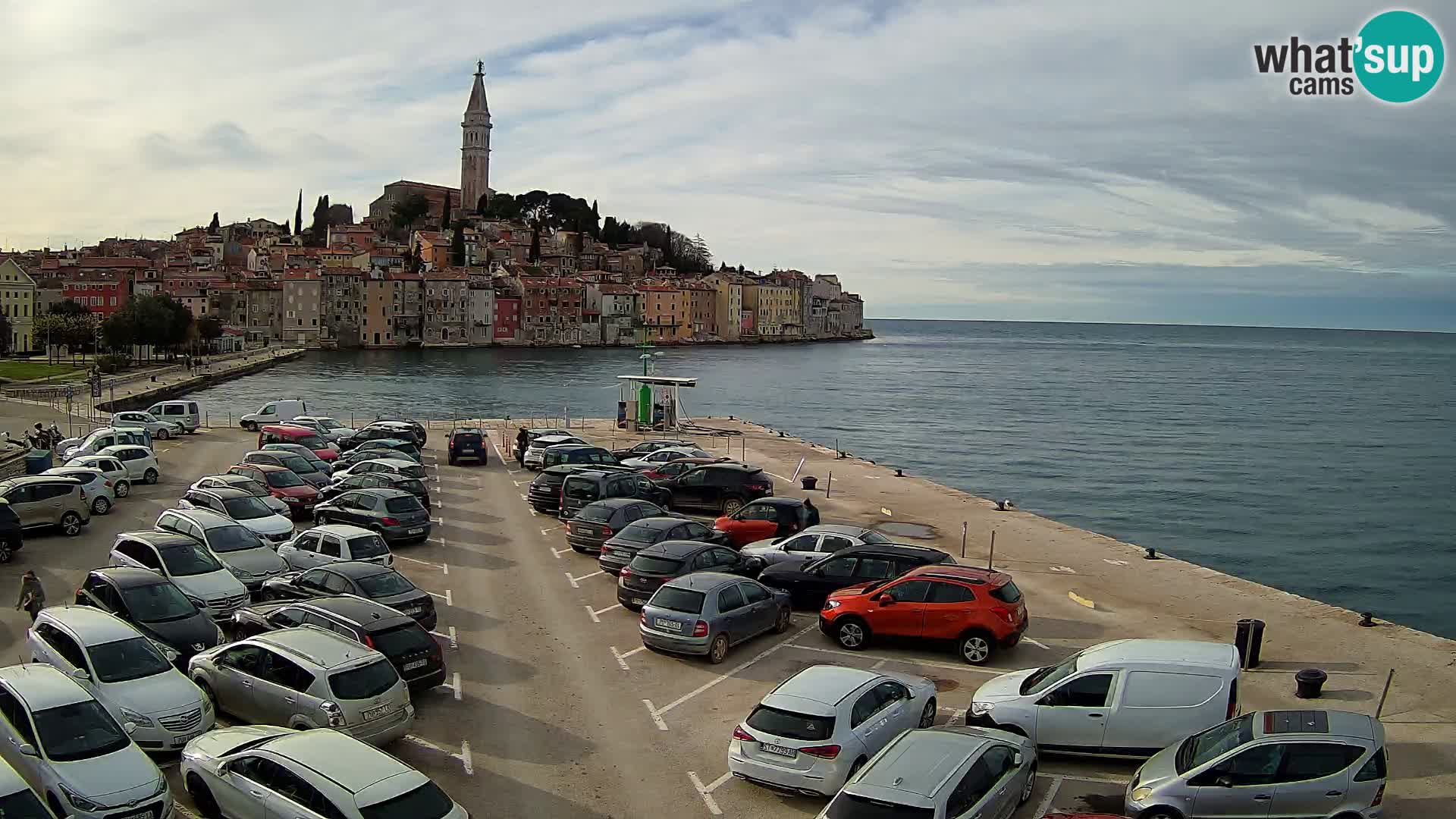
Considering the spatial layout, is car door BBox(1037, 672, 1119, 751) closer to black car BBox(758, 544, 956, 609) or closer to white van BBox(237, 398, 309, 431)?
black car BBox(758, 544, 956, 609)

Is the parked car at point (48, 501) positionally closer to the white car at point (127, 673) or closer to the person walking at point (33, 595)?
the person walking at point (33, 595)

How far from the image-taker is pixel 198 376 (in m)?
79.6

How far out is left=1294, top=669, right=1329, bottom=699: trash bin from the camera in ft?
40.5

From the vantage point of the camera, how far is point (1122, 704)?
10398 millimetres

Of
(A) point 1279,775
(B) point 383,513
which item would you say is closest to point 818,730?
(A) point 1279,775

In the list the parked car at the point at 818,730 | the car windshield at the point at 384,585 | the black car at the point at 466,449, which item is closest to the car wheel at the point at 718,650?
the parked car at the point at 818,730

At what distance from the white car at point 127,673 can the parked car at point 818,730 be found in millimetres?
5246

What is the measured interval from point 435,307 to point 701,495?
136m

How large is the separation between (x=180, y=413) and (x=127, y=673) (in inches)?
1199

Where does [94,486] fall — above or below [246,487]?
below

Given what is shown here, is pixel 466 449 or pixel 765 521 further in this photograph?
pixel 466 449

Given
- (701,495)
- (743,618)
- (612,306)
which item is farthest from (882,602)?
(612,306)

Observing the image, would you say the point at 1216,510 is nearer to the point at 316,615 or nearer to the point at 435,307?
the point at 316,615

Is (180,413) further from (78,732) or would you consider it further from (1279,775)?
(1279,775)
